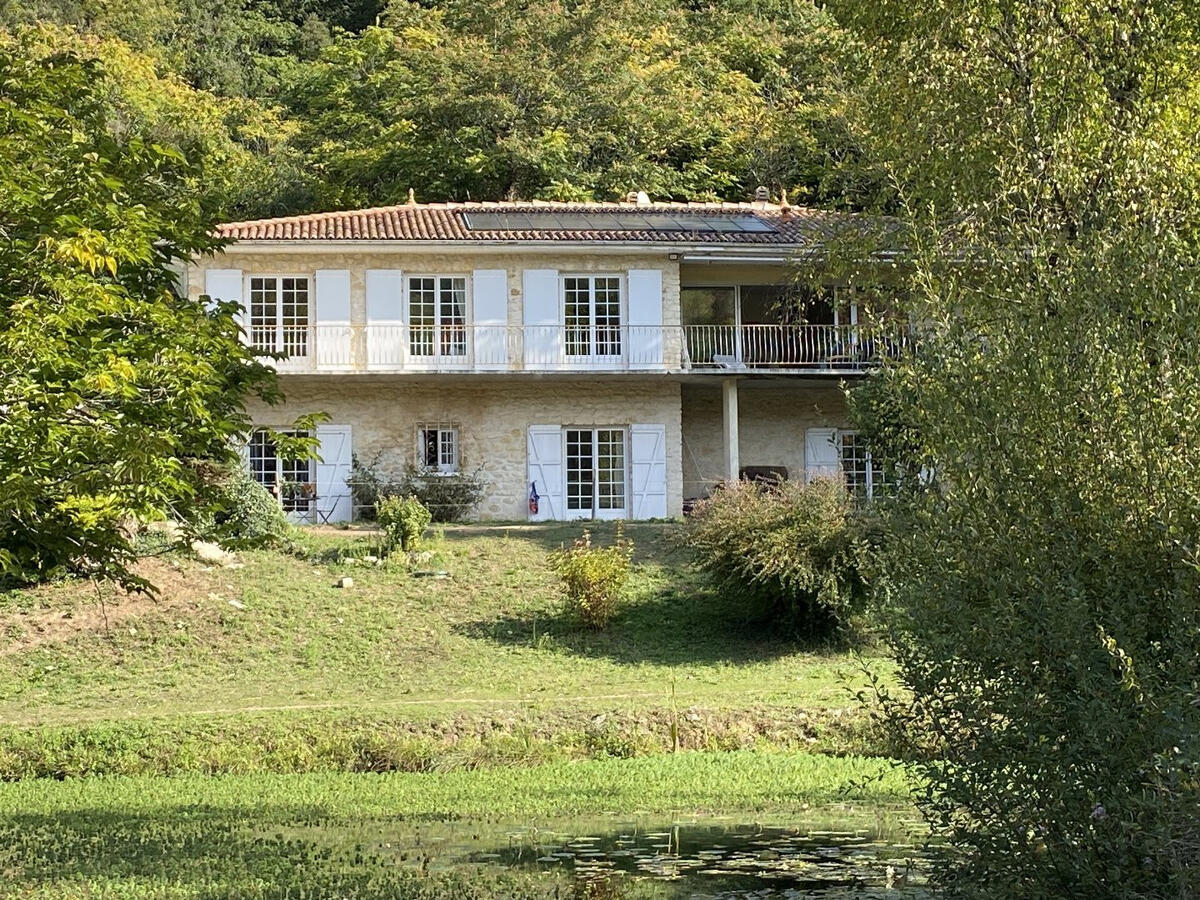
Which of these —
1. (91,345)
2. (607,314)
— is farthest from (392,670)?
(607,314)

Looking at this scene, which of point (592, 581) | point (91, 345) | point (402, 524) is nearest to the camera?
point (91, 345)

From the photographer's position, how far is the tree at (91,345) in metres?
8.62

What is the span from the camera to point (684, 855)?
10195 millimetres

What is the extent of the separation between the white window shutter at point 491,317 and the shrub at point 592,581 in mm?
8343

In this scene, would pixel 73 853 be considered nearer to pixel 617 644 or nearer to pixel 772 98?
pixel 617 644

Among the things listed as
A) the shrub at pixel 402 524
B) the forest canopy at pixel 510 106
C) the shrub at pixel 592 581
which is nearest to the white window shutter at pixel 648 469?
the shrub at pixel 402 524

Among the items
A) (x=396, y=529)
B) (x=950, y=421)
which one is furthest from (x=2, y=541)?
(x=396, y=529)

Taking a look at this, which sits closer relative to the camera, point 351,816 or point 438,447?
point 351,816

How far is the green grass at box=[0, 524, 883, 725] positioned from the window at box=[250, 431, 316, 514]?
462cm

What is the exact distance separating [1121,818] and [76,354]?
6.55 meters

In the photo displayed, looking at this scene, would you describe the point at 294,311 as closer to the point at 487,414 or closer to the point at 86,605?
the point at 487,414

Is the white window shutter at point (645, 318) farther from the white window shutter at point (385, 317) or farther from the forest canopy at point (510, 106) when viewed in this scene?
the forest canopy at point (510, 106)

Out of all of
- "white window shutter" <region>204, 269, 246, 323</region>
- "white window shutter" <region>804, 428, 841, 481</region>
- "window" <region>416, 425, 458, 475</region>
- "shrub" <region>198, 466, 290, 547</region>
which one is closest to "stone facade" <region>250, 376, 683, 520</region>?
"window" <region>416, 425, 458, 475</region>

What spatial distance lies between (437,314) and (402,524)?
663 centimetres
